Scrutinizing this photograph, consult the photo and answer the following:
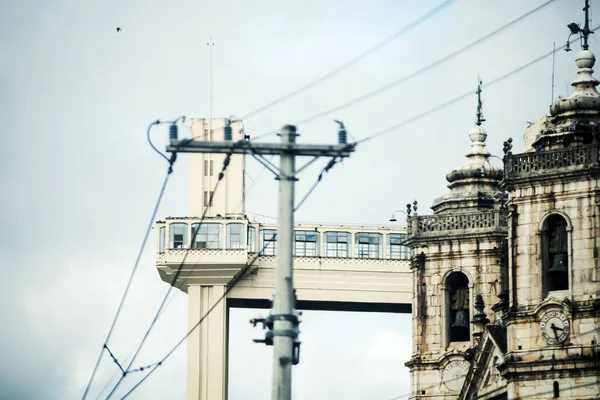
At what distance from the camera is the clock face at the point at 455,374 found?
8938 cm

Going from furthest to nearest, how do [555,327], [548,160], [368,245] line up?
[368,245] < [548,160] < [555,327]

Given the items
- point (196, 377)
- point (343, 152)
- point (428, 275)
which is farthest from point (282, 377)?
point (196, 377)

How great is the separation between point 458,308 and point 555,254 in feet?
52.8

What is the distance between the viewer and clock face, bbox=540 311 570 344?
241ft

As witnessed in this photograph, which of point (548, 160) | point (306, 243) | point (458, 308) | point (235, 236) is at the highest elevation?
point (235, 236)

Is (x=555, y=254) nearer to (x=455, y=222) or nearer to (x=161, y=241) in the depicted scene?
(x=455, y=222)

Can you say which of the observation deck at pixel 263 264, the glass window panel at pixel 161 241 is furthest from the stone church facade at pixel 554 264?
the glass window panel at pixel 161 241

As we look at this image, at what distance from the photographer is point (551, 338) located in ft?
243

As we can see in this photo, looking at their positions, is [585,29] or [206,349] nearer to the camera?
[585,29]

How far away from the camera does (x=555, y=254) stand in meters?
74.7

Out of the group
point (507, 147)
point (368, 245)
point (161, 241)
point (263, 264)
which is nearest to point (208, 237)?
point (161, 241)

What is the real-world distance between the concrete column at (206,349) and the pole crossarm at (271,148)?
120 meters

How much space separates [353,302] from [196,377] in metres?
Result: 15.8

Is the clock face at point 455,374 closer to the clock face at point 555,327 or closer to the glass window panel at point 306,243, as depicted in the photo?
the clock face at point 555,327
